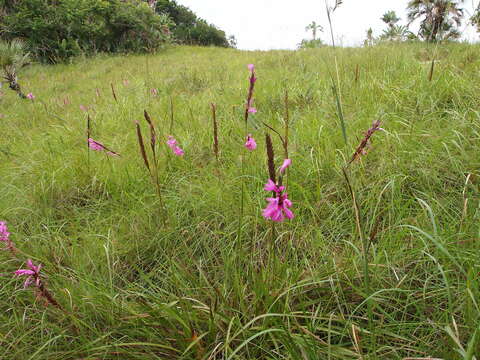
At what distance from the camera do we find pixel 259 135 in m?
2.05

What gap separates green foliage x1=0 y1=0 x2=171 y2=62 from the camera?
895 centimetres

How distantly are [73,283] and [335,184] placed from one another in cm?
117

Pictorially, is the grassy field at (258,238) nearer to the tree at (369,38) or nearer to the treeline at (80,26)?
the tree at (369,38)

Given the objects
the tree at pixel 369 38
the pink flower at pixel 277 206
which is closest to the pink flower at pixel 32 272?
the pink flower at pixel 277 206

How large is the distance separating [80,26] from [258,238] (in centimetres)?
1126

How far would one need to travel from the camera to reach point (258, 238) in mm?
1208

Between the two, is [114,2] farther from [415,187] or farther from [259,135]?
[415,187]

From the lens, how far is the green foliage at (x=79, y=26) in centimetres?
895

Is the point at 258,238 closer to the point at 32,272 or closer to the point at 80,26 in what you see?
the point at 32,272

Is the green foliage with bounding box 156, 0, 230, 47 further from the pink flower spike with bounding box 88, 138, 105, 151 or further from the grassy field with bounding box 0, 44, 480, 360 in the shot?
the pink flower spike with bounding box 88, 138, 105, 151

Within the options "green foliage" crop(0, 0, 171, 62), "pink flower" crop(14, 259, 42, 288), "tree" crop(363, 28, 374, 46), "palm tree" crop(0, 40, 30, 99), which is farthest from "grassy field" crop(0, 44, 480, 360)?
"green foliage" crop(0, 0, 171, 62)

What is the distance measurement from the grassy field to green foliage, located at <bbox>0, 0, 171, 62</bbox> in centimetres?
742

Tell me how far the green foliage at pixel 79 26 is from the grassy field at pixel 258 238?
7419mm

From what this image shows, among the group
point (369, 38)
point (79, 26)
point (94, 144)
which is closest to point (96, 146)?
point (94, 144)
